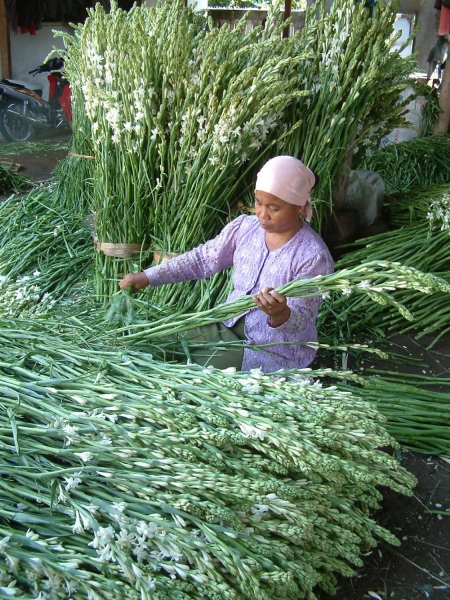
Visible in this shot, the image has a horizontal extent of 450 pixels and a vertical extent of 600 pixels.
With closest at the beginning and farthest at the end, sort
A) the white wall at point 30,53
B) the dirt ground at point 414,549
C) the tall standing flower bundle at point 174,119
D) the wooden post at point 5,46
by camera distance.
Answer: the dirt ground at point 414,549 < the tall standing flower bundle at point 174,119 < the wooden post at point 5,46 < the white wall at point 30,53

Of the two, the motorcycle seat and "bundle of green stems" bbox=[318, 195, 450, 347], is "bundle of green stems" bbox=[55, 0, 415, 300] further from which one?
the motorcycle seat

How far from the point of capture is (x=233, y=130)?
2.60 m

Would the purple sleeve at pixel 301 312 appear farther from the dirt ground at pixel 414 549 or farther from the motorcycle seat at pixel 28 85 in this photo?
the motorcycle seat at pixel 28 85

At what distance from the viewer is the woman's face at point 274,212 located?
2.18 m

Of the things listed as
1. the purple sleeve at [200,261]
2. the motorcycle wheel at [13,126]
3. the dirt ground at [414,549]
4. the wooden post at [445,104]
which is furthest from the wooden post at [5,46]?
the dirt ground at [414,549]

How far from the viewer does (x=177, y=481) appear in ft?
4.26

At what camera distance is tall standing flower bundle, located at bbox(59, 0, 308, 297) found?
2.64 metres

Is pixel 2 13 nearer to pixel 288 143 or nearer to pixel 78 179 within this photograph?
pixel 78 179

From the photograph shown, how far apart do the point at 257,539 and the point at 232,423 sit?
26 cm

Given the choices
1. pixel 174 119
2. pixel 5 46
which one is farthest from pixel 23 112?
pixel 174 119

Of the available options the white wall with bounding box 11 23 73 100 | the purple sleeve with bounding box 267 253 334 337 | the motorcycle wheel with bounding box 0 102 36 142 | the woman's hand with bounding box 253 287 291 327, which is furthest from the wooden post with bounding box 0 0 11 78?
the woman's hand with bounding box 253 287 291 327

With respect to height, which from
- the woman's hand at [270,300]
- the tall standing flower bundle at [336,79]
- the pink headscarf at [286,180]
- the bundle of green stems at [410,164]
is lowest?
the bundle of green stems at [410,164]

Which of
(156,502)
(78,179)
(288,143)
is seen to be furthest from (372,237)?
(156,502)

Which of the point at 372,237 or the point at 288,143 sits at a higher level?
the point at 288,143
